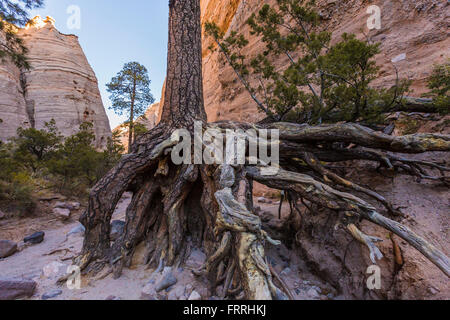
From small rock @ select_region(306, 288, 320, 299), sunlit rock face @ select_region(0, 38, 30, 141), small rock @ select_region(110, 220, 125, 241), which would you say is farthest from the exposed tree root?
sunlit rock face @ select_region(0, 38, 30, 141)

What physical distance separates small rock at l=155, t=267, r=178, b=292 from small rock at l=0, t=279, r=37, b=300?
4.16 ft

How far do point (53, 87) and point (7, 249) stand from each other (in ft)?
61.3

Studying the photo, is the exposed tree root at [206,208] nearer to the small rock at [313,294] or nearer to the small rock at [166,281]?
the small rock at [166,281]

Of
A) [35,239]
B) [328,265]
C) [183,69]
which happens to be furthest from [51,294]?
[183,69]

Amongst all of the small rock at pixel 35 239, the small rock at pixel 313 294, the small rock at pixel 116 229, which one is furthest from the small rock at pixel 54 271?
the small rock at pixel 313 294

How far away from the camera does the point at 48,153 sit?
24.7ft

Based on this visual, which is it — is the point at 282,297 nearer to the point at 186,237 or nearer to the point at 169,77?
the point at 186,237

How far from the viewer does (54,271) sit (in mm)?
2135

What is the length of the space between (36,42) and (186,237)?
80.7 ft

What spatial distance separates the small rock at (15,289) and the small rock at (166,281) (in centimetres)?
127

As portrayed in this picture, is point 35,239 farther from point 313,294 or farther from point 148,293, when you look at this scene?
point 313,294

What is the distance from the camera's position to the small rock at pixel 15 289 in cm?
167

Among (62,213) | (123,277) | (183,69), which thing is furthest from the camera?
(62,213)
